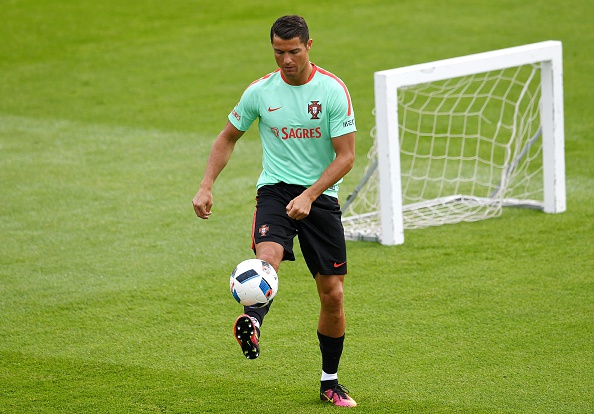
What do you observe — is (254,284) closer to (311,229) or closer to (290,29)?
(311,229)

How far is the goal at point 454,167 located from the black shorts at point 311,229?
293 cm

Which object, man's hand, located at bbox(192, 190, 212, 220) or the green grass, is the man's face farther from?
the green grass

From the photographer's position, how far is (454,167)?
1011cm

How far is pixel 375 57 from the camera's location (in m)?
14.6

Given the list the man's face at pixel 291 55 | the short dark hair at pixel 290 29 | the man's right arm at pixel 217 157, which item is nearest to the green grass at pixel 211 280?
the man's right arm at pixel 217 157

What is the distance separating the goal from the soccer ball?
3.44 meters

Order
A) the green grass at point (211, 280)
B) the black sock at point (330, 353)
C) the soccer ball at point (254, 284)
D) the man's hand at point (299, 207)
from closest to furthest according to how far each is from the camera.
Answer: the soccer ball at point (254, 284), the man's hand at point (299, 207), the black sock at point (330, 353), the green grass at point (211, 280)

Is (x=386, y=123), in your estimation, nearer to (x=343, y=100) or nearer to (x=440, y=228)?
(x=440, y=228)

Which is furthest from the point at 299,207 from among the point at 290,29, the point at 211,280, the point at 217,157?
the point at 211,280

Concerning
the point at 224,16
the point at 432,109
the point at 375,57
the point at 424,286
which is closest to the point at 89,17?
the point at 224,16

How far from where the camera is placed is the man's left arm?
15.6ft

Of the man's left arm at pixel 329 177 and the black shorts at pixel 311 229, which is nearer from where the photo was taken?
the man's left arm at pixel 329 177

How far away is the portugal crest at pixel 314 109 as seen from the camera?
195 inches

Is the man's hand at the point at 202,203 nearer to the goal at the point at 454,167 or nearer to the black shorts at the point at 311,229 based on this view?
Answer: the black shorts at the point at 311,229
